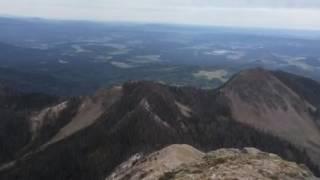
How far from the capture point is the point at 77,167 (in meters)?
179

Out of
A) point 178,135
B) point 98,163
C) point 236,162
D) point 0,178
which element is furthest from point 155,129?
point 236,162

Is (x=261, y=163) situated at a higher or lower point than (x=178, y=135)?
higher

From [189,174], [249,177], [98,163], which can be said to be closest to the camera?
[249,177]

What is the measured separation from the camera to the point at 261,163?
7156 centimetres

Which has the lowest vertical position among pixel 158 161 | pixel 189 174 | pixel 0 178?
pixel 0 178

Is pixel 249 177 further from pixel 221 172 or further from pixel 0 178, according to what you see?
pixel 0 178

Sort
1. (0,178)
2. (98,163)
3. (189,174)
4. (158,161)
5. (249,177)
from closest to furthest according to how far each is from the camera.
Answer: (249,177) → (189,174) → (158,161) → (98,163) → (0,178)

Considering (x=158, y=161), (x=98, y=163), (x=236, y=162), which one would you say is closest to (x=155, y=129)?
(x=98, y=163)

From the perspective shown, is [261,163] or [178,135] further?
[178,135]

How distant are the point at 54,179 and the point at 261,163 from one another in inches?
4661

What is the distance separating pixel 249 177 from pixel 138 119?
13483 cm

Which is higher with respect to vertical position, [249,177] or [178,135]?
[249,177]

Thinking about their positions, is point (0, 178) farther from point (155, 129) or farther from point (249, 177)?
point (249, 177)

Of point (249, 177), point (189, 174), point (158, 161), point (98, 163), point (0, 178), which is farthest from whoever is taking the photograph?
point (0, 178)
